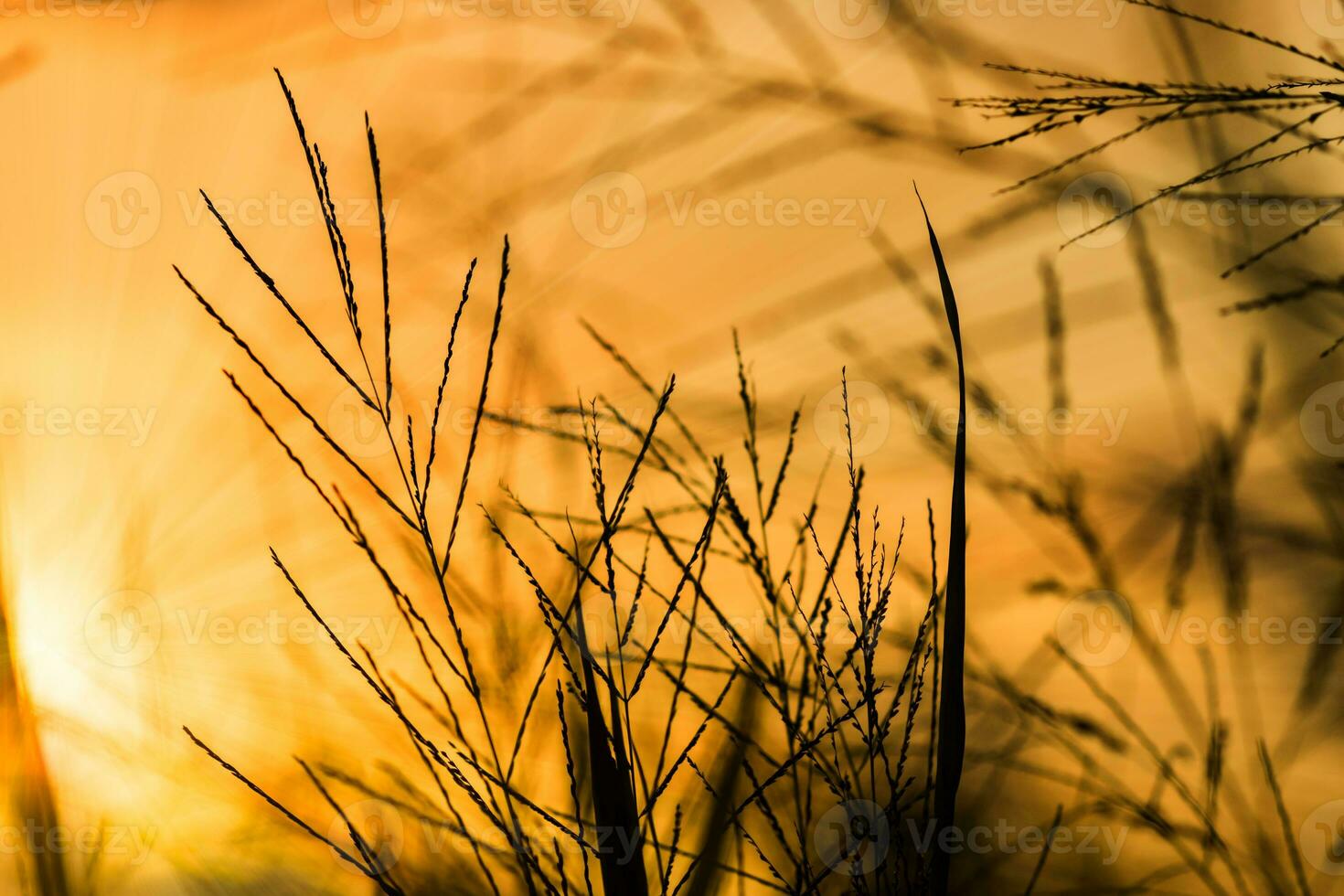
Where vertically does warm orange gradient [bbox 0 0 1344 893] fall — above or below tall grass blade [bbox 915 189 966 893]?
above

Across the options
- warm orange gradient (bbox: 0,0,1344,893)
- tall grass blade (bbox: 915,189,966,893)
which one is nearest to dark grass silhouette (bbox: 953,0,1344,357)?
warm orange gradient (bbox: 0,0,1344,893)

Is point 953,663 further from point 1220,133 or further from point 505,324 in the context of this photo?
point 1220,133

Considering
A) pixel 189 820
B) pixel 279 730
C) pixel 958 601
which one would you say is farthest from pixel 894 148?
pixel 189 820

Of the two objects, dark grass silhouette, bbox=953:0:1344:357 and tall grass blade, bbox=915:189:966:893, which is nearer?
tall grass blade, bbox=915:189:966:893

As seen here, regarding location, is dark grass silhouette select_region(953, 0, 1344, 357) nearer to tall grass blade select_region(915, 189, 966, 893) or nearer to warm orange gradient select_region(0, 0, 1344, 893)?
warm orange gradient select_region(0, 0, 1344, 893)

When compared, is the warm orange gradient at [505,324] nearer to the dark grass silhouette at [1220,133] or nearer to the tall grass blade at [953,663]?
the dark grass silhouette at [1220,133]

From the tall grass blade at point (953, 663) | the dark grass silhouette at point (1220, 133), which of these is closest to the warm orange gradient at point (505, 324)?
the dark grass silhouette at point (1220, 133)

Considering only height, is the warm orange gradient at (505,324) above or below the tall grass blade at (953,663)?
above

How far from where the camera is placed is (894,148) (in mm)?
1065

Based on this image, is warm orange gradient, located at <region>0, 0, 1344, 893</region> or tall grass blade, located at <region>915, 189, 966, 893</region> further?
warm orange gradient, located at <region>0, 0, 1344, 893</region>

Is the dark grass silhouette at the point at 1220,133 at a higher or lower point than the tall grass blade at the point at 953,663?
higher

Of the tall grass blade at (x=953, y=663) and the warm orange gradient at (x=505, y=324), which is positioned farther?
the warm orange gradient at (x=505, y=324)

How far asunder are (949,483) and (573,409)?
1.59ft

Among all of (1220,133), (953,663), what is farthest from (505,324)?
(1220,133)
